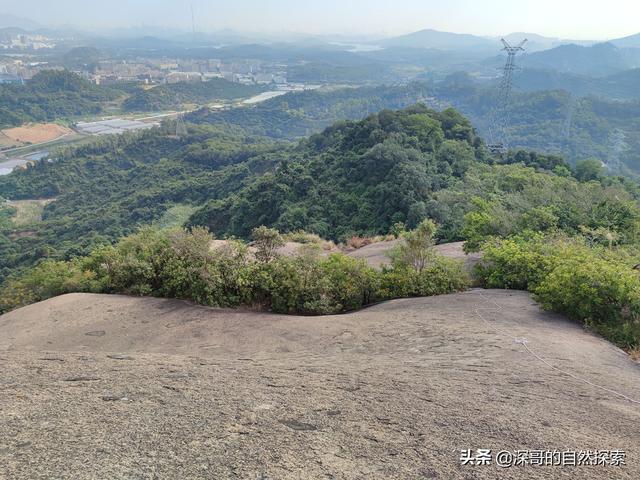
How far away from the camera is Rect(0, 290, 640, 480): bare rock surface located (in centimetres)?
452

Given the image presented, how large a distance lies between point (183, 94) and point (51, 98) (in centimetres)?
3580

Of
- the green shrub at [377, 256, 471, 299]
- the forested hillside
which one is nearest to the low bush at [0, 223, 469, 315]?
the green shrub at [377, 256, 471, 299]

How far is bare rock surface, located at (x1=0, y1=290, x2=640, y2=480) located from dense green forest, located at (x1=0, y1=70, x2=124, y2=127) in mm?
116413

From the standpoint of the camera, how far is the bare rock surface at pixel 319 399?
Result: 4.52m

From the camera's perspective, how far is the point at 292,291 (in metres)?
10.9

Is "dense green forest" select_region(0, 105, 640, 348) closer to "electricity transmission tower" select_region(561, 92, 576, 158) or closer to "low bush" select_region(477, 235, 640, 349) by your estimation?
"low bush" select_region(477, 235, 640, 349)

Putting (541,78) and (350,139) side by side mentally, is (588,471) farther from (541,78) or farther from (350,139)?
→ (541,78)

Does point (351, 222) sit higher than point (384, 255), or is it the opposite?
point (384, 255)

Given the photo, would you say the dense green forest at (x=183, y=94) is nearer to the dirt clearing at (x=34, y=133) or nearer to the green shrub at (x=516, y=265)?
the dirt clearing at (x=34, y=133)

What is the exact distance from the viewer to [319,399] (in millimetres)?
5867

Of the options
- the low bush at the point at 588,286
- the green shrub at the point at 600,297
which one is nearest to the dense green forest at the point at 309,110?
the low bush at the point at 588,286

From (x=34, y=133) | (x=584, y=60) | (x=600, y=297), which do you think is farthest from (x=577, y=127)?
(x=584, y=60)

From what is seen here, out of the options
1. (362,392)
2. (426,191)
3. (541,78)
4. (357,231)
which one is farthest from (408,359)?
(541,78)

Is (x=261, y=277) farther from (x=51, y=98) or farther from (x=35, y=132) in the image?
(x=51, y=98)
